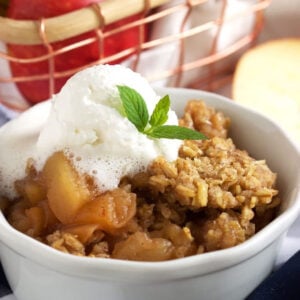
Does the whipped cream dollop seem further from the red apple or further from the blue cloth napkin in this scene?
the red apple

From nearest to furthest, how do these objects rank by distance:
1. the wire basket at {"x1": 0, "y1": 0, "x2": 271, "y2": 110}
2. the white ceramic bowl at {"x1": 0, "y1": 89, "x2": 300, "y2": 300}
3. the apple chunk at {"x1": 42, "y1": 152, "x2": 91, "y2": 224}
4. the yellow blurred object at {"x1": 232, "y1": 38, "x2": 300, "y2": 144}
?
1. the white ceramic bowl at {"x1": 0, "y1": 89, "x2": 300, "y2": 300}
2. the apple chunk at {"x1": 42, "y1": 152, "x2": 91, "y2": 224}
3. the wire basket at {"x1": 0, "y1": 0, "x2": 271, "y2": 110}
4. the yellow blurred object at {"x1": 232, "y1": 38, "x2": 300, "y2": 144}

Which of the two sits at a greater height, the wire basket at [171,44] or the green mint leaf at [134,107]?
the green mint leaf at [134,107]

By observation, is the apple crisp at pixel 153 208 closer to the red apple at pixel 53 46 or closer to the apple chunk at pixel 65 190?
the apple chunk at pixel 65 190

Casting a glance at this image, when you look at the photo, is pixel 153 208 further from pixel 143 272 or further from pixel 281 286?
pixel 281 286

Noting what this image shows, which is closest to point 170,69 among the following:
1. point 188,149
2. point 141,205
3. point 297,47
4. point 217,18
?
point 217,18

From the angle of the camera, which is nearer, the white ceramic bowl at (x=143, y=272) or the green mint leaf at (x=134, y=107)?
the white ceramic bowl at (x=143, y=272)

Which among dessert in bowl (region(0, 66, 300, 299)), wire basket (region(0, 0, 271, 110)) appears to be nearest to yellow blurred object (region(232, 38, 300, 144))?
wire basket (region(0, 0, 271, 110))

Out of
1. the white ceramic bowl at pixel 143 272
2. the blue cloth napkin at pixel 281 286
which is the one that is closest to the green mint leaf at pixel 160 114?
the white ceramic bowl at pixel 143 272
